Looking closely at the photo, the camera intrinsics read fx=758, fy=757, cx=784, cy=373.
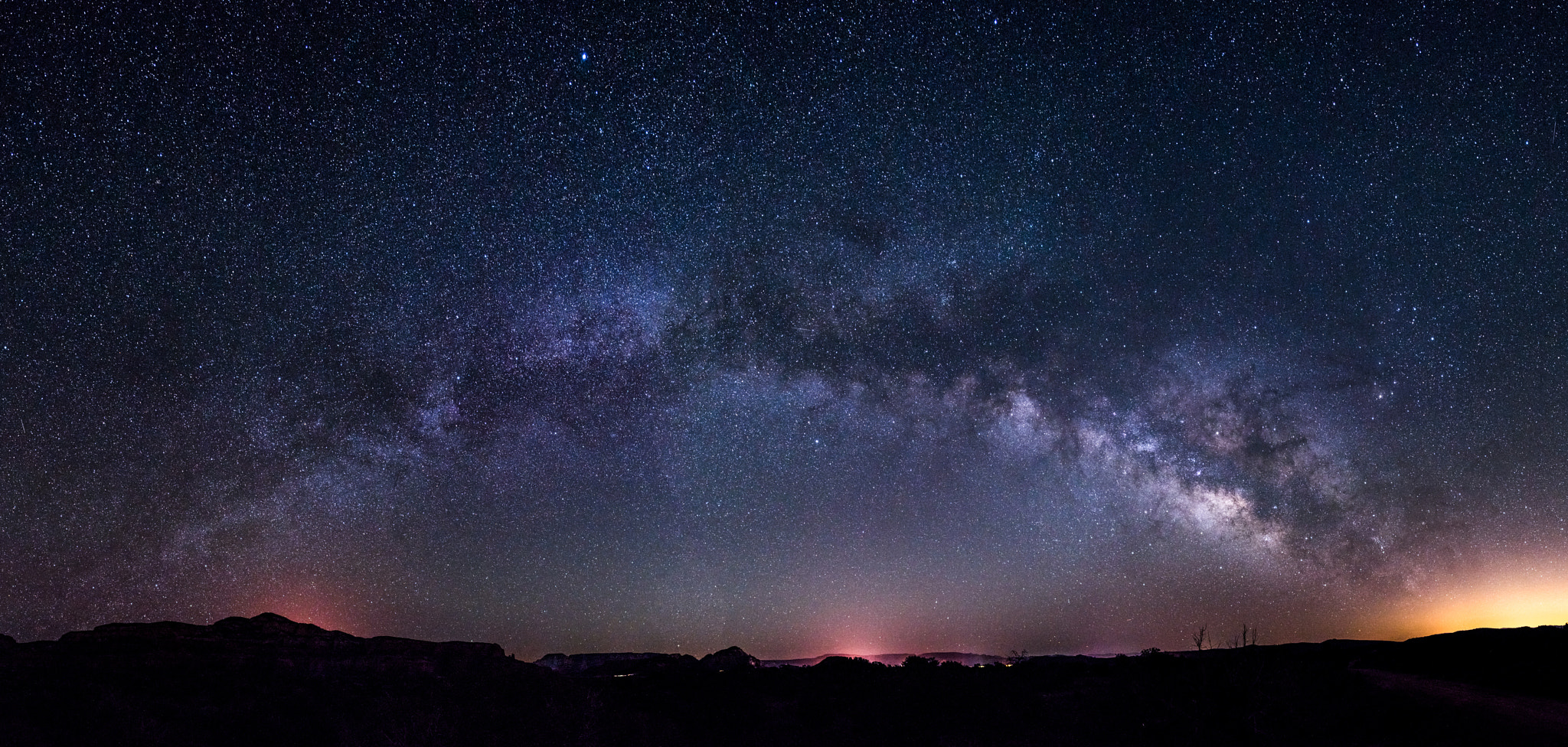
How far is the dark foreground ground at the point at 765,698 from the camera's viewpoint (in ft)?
84.0

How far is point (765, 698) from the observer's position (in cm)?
3503

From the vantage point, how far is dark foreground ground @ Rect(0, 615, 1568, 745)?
25.6 m

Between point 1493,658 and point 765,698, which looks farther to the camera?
point 765,698

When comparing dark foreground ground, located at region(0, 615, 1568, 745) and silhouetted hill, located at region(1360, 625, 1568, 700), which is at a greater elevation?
silhouetted hill, located at region(1360, 625, 1568, 700)

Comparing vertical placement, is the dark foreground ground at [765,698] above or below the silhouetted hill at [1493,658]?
below

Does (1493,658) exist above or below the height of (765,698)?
above

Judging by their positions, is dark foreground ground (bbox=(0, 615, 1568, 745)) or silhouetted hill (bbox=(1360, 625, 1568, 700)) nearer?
dark foreground ground (bbox=(0, 615, 1568, 745))

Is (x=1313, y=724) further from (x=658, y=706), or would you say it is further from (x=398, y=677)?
(x=398, y=677)

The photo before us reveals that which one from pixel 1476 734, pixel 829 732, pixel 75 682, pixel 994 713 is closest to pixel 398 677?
pixel 75 682

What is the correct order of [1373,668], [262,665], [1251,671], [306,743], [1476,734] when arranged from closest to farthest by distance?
[1476,734] → [1251,671] → [306,743] → [1373,668] → [262,665]

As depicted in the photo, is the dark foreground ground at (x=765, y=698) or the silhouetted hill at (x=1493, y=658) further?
the silhouetted hill at (x=1493, y=658)

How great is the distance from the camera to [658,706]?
34.5 m

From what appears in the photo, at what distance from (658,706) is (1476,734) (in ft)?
94.9

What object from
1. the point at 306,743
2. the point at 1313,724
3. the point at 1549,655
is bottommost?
the point at 306,743
